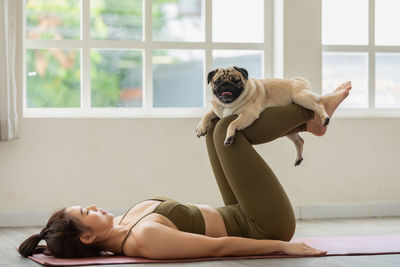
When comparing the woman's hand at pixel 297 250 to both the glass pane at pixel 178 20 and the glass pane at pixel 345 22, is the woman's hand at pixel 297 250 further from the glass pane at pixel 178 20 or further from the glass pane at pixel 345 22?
the glass pane at pixel 345 22

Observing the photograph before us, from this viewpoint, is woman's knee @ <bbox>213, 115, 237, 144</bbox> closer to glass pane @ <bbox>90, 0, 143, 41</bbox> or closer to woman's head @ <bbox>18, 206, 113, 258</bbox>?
woman's head @ <bbox>18, 206, 113, 258</bbox>

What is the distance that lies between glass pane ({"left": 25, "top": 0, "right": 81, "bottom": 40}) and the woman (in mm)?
2085

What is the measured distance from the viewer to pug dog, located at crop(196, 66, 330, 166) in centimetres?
309

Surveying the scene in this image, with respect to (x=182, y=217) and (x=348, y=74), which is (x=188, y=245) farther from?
(x=348, y=74)

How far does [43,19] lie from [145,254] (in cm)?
255

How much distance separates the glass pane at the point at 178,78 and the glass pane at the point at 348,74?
1.01m

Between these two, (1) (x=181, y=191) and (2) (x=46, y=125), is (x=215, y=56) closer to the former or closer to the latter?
(1) (x=181, y=191)

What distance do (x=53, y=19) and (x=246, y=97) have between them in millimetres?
2189

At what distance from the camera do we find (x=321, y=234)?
13.2ft

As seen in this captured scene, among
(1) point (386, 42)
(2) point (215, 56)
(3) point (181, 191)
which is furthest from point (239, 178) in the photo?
(1) point (386, 42)

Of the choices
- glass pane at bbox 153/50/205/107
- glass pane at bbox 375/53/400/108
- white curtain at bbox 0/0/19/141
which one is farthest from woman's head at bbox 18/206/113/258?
glass pane at bbox 375/53/400/108

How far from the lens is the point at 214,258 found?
2816 millimetres

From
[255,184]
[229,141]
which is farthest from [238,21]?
[255,184]

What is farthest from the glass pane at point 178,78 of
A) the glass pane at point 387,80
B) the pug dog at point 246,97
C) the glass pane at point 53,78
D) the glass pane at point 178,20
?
the pug dog at point 246,97
